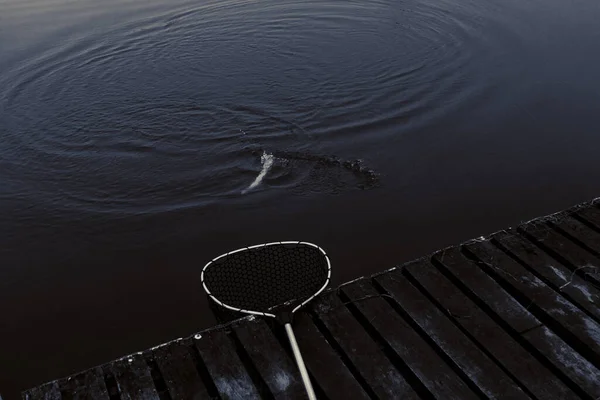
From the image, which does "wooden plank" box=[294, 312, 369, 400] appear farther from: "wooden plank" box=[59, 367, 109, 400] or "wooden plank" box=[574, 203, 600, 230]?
"wooden plank" box=[574, 203, 600, 230]

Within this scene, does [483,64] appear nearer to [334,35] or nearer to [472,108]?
[472,108]

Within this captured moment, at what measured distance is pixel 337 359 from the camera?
3764mm

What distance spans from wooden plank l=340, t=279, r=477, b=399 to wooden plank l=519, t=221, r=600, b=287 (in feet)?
5.12

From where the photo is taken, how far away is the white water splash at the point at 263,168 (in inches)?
261

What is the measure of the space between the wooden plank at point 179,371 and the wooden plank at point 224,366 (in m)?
0.09

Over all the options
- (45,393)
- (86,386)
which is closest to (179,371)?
(86,386)

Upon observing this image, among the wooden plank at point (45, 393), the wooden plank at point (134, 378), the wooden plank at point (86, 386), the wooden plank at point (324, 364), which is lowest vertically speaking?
the wooden plank at point (324, 364)

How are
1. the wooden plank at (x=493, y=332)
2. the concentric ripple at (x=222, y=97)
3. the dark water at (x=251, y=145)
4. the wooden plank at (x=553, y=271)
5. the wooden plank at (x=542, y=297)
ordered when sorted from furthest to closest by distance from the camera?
the concentric ripple at (x=222, y=97)
the dark water at (x=251, y=145)
the wooden plank at (x=553, y=271)
the wooden plank at (x=542, y=297)
the wooden plank at (x=493, y=332)

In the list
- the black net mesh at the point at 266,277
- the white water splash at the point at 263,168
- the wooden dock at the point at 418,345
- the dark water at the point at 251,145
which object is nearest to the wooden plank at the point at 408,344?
the wooden dock at the point at 418,345

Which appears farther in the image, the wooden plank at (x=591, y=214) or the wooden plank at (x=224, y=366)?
the wooden plank at (x=591, y=214)

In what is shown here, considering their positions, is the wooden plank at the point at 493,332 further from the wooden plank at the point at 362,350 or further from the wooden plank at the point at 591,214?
the wooden plank at the point at 591,214

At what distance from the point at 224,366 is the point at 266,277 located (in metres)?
1.01

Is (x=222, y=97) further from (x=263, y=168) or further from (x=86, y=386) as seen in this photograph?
(x=86, y=386)

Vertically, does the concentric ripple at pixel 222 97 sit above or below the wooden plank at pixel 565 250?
above
